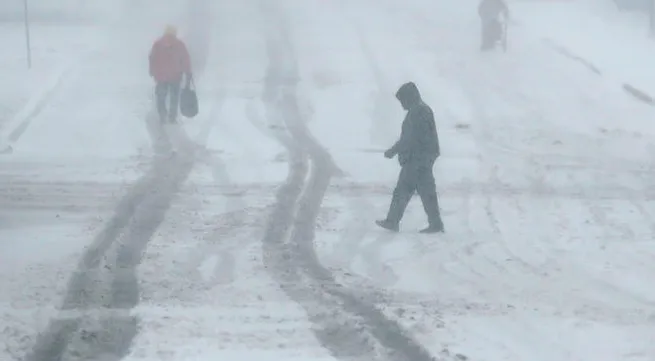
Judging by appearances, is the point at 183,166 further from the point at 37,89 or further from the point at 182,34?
the point at 182,34

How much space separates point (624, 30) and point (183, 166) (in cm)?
2259

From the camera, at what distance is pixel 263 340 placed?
9172 mm

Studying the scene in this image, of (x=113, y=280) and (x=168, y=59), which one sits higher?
(x=113, y=280)

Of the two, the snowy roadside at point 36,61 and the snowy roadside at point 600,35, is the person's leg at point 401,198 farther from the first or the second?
the snowy roadside at point 600,35

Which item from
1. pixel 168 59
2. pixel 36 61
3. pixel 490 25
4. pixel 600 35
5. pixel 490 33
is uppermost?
pixel 168 59

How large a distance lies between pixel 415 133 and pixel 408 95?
413mm

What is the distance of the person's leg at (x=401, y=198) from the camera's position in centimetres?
1347

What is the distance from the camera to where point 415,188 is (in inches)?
535

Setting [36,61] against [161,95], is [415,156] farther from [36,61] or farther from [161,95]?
[36,61]

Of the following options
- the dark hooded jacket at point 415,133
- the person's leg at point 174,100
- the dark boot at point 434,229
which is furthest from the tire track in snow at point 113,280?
the person's leg at point 174,100

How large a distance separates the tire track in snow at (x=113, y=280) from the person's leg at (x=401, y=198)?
2.45 m

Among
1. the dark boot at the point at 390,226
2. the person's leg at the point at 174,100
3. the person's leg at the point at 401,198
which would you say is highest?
the person's leg at the point at 401,198

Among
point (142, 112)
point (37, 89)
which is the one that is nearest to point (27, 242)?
point (142, 112)

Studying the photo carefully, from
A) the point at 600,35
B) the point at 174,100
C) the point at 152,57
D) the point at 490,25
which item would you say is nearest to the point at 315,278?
the point at 174,100
